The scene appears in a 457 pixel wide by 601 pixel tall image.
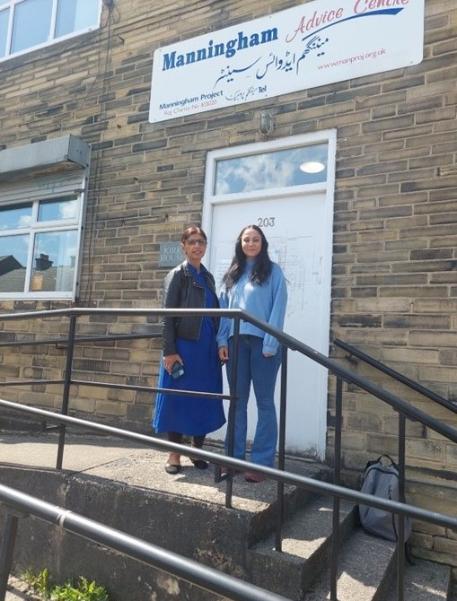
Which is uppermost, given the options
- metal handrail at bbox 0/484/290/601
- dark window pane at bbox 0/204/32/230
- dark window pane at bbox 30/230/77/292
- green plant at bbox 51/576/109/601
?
dark window pane at bbox 0/204/32/230

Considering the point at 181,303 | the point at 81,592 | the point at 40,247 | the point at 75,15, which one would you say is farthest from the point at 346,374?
the point at 75,15

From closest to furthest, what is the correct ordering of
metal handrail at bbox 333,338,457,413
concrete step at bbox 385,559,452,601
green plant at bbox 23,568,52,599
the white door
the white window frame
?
concrete step at bbox 385,559,452,601
green plant at bbox 23,568,52,599
metal handrail at bbox 333,338,457,413
the white door
the white window frame

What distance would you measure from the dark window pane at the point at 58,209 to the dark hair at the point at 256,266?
9.39 ft

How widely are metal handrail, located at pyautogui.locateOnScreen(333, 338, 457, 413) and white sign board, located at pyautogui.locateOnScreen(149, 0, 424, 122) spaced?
6.92ft

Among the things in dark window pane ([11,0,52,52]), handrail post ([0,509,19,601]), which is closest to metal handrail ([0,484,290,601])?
handrail post ([0,509,19,601])

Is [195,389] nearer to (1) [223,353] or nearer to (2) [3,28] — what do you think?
(1) [223,353]

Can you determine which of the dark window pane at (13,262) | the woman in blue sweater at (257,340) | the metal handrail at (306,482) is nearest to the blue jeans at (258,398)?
the woman in blue sweater at (257,340)

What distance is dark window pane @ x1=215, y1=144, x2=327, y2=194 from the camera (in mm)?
4198

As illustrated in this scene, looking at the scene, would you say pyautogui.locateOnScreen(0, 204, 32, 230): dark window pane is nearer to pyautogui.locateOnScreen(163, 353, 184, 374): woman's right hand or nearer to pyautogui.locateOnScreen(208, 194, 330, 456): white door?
pyautogui.locateOnScreen(208, 194, 330, 456): white door

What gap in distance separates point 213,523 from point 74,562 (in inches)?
35.3

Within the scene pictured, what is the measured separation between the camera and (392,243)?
3.74 meters

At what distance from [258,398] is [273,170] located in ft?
7.18

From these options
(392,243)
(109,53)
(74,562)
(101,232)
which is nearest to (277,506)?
(74,562)

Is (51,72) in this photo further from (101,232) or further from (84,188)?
(101,232)
